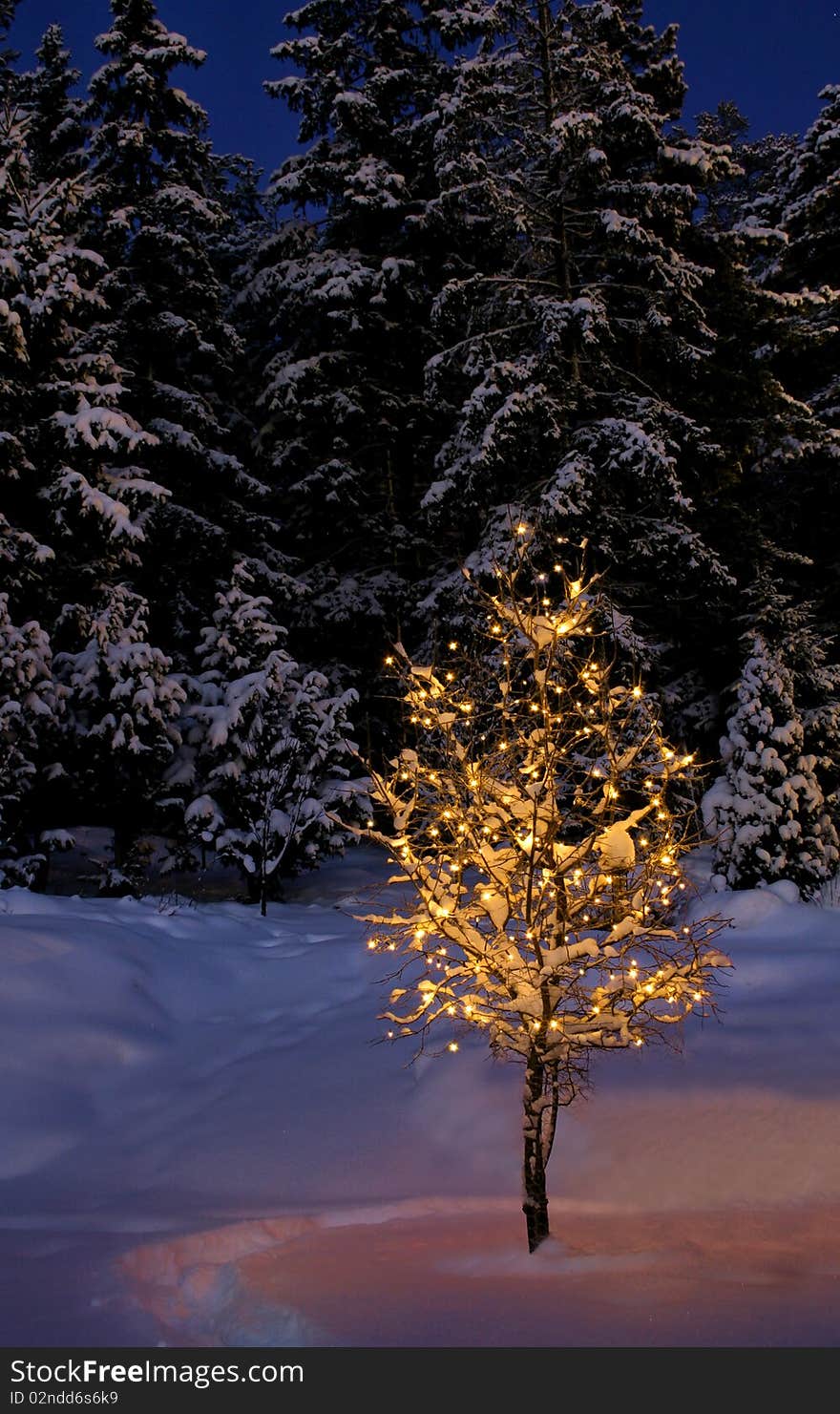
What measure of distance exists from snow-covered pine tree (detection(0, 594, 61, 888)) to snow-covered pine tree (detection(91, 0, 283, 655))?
4015 mm

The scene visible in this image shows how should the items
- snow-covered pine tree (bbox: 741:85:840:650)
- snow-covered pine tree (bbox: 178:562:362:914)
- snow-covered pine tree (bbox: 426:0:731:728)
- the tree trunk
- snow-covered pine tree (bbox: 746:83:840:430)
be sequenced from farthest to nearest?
snow-covered pine tree (bbox: 746:83:840:430) < snow-covered pine tree (bbox: 741:85:840:650) < snow-covered pine tree (bbox: 178:562:362:914) < snow-covered pine tree (bbox: 426:0:731:728) < the tree trunk

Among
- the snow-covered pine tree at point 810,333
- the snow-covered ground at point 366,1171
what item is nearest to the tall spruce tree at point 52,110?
the snow-covered pine tree at point 810,333

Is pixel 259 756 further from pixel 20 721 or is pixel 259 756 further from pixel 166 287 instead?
pixel 166 287

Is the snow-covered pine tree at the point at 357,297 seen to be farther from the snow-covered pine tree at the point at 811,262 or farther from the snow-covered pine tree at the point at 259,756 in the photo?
the snow-covered pine tree at the point at 811,262

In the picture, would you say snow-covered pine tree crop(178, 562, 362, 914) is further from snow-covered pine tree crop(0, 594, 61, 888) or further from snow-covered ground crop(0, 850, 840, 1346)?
snow-covered ground crop(0, 850, 840, 1346)

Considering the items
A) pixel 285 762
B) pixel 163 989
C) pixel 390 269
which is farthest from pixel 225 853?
pixel 390 269

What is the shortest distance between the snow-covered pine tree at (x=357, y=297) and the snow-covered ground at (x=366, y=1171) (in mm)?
11735

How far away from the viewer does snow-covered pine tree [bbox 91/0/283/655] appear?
1761cm

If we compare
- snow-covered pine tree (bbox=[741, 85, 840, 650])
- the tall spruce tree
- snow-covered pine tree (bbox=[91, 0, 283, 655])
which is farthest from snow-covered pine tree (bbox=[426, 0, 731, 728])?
the tall spruce tree

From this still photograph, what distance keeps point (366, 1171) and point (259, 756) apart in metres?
9.03

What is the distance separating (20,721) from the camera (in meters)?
13.6

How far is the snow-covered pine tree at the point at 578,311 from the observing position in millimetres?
14367

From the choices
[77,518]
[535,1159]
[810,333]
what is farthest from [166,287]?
[535,1159]
